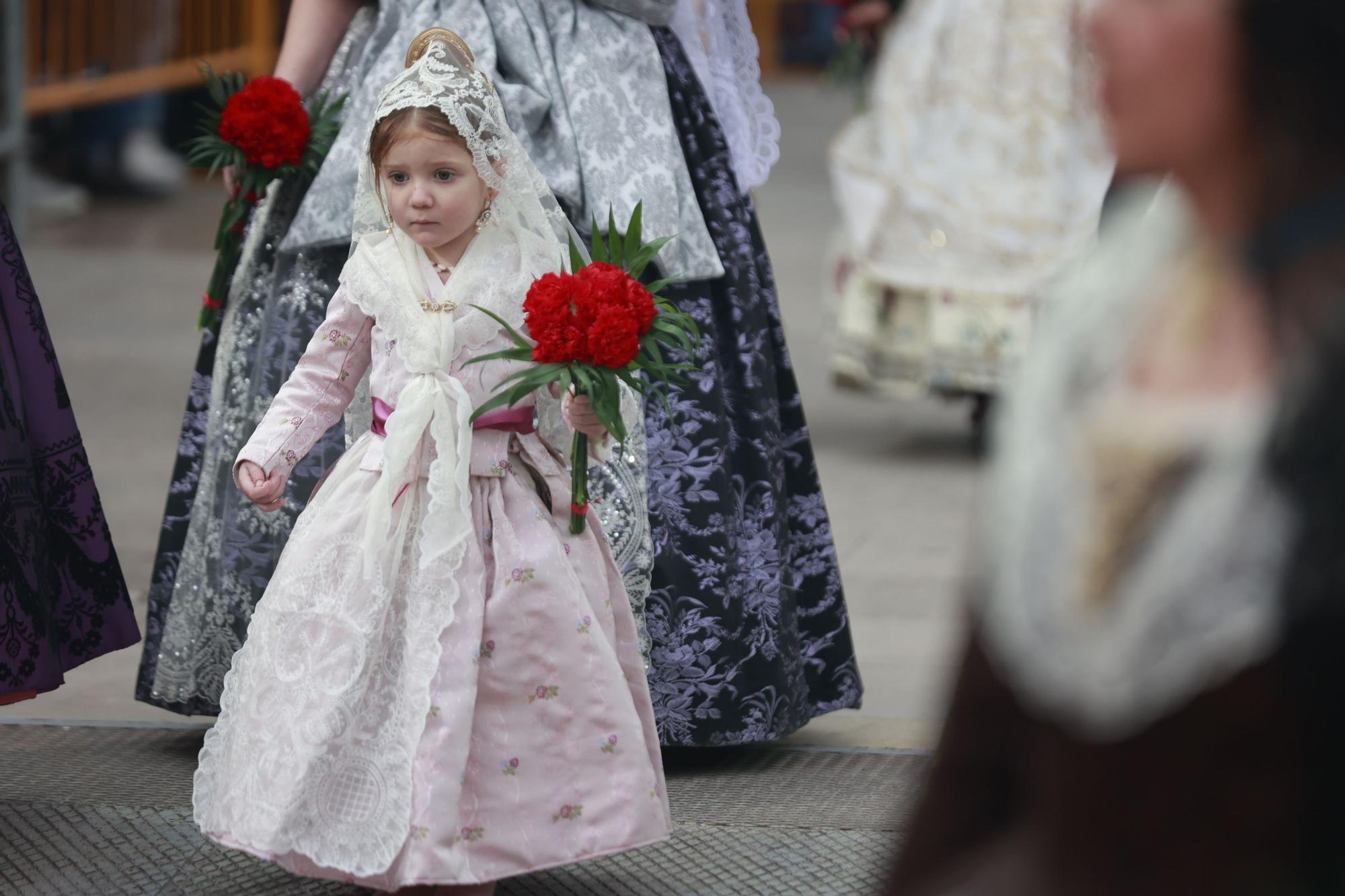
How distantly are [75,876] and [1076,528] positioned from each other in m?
2.19

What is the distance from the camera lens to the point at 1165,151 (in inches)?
42.1

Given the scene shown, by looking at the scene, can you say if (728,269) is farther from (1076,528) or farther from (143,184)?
(143,184)

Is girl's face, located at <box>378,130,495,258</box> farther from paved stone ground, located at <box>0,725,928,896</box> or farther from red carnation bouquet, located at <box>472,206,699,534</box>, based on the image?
paved stone ground, located at <box>0,725,928,896</box>

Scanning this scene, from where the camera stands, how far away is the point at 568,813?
257cm

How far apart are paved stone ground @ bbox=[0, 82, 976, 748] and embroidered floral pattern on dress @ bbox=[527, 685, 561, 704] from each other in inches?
21.4

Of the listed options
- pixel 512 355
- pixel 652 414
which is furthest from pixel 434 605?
pixel 652 414

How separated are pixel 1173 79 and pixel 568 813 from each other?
172 cm

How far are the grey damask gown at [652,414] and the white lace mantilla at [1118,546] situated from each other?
207cm

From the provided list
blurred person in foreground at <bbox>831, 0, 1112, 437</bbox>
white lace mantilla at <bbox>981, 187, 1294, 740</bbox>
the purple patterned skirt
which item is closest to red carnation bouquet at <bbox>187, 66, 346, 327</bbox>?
the purple patterned skirt

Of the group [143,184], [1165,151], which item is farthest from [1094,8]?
[143,184]

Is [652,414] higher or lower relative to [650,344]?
lower

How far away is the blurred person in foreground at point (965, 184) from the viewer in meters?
6.05

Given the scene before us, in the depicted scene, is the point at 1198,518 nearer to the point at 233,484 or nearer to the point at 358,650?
the point at 358,650

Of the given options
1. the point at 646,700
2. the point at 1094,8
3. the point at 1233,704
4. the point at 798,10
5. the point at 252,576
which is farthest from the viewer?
the point at 798,10
